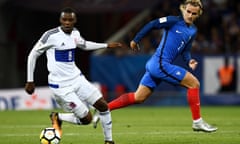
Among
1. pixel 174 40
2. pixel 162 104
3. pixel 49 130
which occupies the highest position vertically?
pixel 174 40

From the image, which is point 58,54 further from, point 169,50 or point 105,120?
point 169,50

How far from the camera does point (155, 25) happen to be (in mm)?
12195

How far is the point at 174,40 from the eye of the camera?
12391 mm

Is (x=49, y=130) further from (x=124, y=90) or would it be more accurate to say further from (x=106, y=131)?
(x=124, y=90)

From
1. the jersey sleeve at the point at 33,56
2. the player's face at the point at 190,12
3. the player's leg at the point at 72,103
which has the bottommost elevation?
the player's leg at the point at 72,103

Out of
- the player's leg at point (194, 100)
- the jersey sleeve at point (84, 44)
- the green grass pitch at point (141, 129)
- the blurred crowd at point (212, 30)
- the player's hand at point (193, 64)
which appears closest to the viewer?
the jersey sleeve at point (84, 44)

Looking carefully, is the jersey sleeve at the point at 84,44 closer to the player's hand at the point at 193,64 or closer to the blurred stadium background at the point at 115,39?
the player's hand at the point at 193,64

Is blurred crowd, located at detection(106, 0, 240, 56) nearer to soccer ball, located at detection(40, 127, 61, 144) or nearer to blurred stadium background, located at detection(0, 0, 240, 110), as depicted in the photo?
blurred stadium background, located at detection(0, 0, 240, 110)

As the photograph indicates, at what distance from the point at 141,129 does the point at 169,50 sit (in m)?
2.30

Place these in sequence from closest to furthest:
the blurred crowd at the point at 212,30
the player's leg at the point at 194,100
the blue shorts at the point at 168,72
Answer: the player's leg at the point at 194,100, the blue shorts at the point at 168,72, the blurred crowd at the point at 212,30

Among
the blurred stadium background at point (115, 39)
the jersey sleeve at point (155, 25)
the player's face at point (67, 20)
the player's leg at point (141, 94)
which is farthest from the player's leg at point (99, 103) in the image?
the blurred stadium background at point (115, 39)

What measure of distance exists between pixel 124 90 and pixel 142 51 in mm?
1705

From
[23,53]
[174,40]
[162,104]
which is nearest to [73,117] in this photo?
[174,40]

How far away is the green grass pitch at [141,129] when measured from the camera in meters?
11.9
